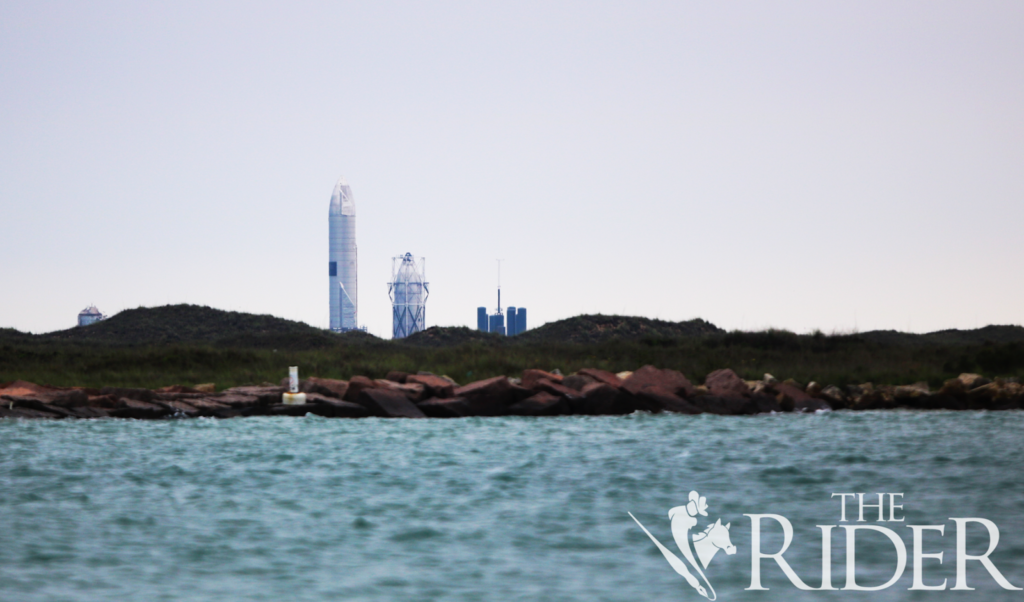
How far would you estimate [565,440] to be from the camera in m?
16.1

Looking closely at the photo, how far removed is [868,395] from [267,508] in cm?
1586

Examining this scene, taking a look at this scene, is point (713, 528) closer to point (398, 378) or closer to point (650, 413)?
point (650, 413)

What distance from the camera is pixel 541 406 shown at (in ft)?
65.5

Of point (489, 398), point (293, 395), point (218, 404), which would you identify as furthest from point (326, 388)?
point (489, 398)

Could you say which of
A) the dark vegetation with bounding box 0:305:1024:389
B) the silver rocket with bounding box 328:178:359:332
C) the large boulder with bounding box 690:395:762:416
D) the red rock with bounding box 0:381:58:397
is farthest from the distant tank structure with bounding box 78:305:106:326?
the large boulder with bounding box 690:395:762:416

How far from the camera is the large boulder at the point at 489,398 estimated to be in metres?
20.1

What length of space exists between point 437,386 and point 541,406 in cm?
254

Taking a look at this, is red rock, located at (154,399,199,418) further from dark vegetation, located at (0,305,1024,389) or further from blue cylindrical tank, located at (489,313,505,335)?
blue cylindrical tank, located at (489,313,505,335)

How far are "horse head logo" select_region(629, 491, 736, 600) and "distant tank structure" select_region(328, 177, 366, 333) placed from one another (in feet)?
336

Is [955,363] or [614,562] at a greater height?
[955,363]

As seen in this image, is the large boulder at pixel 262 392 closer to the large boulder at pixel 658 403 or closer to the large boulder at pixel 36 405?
the large boulder at pixel 36 405

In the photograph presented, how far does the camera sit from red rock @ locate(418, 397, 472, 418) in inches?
781

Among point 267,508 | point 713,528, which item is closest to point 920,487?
point 713,528

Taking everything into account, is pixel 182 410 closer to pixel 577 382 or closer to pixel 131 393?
pixel 131 393
